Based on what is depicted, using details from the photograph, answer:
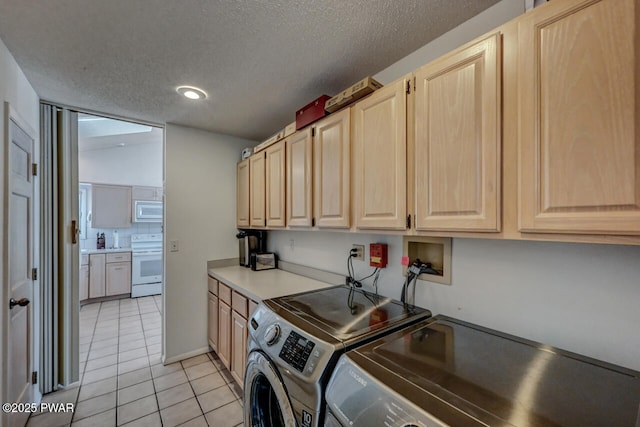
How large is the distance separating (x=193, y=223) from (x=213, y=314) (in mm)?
933

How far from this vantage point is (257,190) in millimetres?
2514

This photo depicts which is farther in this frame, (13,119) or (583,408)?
(13,119)

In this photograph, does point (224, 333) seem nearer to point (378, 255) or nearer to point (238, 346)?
point (238, 346)

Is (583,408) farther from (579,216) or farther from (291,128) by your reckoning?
(291,128)

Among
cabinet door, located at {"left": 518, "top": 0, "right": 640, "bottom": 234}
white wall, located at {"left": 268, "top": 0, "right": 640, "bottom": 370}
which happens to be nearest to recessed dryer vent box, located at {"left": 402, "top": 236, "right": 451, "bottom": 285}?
white wall, located at {"left": 268, "top": 0, "right": 640, "bottom": 370}

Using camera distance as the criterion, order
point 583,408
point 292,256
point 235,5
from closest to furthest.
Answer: point 583,408, point 235,5, point 292,256

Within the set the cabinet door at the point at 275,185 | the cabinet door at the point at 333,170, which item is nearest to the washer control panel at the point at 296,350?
the cabinet door at the point at 333,170

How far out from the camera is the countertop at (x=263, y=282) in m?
1.84

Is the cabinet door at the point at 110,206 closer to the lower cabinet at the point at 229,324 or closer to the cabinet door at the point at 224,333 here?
the lower cabinet at the point at 229,324

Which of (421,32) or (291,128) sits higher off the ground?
(421,32)

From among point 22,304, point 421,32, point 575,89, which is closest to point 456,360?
point 575,89

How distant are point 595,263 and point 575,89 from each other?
605 mm

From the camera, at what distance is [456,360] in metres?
0.92

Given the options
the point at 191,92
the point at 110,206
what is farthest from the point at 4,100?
the point at 110,206
